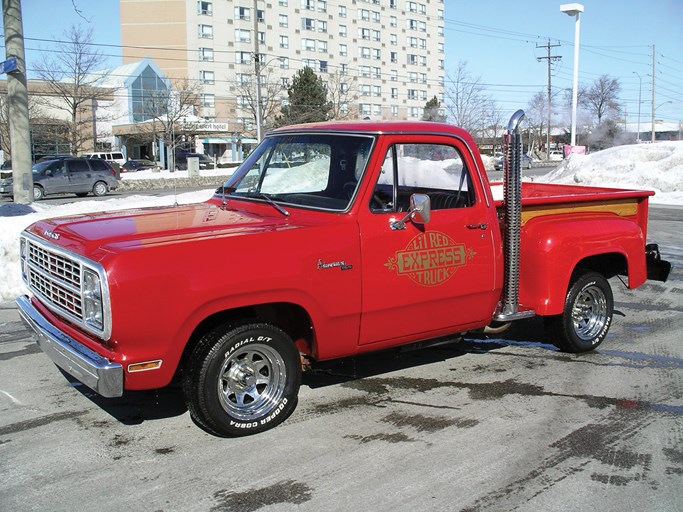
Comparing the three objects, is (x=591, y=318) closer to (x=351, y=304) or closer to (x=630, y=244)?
(x=630, y=244)

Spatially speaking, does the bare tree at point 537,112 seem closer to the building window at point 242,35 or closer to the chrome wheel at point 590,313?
the building window at point 242,35

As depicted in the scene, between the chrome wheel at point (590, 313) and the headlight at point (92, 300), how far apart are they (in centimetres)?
423

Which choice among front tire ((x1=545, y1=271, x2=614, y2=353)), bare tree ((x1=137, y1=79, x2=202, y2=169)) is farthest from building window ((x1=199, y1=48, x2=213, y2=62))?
front tire ((x1=545, y1=271, x2=614, y2=353))

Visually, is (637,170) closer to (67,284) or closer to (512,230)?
(512,230)

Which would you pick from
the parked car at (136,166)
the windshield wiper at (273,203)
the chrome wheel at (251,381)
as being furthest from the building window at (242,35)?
the chrome wheel at (251,381)

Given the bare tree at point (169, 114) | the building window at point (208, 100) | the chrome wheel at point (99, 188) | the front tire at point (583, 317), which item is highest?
the building window at point (208, 100)

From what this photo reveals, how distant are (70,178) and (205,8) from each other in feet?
169

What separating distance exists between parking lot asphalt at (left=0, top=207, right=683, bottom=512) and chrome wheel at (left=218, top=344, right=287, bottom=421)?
210mm

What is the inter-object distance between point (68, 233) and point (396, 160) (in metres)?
2.35

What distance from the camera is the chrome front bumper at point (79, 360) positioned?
3725mm

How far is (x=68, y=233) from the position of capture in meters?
4.35

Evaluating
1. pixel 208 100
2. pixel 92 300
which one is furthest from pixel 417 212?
pixel 208 100

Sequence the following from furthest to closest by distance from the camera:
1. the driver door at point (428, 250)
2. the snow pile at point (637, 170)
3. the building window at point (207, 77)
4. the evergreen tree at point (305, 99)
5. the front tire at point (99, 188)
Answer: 1. the building window at point (207, 77)
2. the evergreen tree at point (305, 99)
3. the front tire at point (99, 188)
4. the snow pile at point (637, 170)
5. the driver door at point (428, 250)

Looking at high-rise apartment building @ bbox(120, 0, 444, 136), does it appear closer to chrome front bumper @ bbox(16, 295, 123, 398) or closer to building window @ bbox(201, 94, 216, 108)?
building window @ bbox(201, 94, 216, 108)
